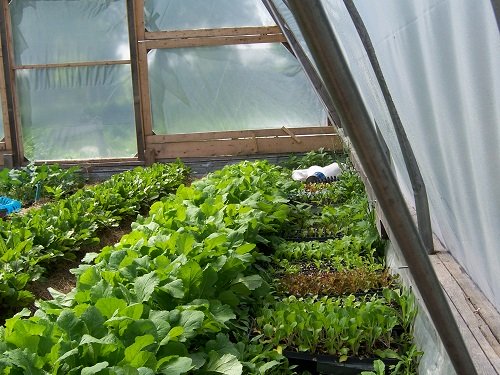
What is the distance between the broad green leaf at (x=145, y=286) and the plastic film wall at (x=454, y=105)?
1141mm

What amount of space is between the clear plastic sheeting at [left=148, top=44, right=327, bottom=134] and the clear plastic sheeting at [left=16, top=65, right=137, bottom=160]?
547 millimetres

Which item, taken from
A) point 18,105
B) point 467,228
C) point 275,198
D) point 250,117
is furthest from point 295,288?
point 18,105

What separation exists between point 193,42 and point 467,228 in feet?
27.1

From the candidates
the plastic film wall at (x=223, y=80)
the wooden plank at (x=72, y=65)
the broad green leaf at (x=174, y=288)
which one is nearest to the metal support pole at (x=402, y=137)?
the broad green leaf at (x=174, y=288)

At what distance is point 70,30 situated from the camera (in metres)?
10.1

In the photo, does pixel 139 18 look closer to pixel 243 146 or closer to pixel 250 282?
pixel 243 146

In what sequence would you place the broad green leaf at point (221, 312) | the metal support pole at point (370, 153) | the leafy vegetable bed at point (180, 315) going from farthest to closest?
1. the broad green leaf at point (221, 312)
2. the leafy vegetable bed at point (180, 315)
3. the metal support pole at point (370, 153)

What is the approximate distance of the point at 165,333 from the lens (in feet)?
6.53

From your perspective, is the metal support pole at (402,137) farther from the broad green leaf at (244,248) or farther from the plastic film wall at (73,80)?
the plastic film wall at (73,80)

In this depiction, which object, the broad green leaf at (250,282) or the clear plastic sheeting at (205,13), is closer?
the broad green leaf at (250,282)

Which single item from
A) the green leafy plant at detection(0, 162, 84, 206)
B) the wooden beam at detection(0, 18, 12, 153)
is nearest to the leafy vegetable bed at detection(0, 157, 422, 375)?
the green leafy plant at detection(0, 162, 84, 206)

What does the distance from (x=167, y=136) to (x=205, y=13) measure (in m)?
2.11

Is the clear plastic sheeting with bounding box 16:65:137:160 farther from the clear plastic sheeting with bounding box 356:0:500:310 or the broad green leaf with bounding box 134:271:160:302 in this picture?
the broad green leaf with bounding box 134:271:160:302

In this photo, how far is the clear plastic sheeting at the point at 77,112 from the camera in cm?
1009
